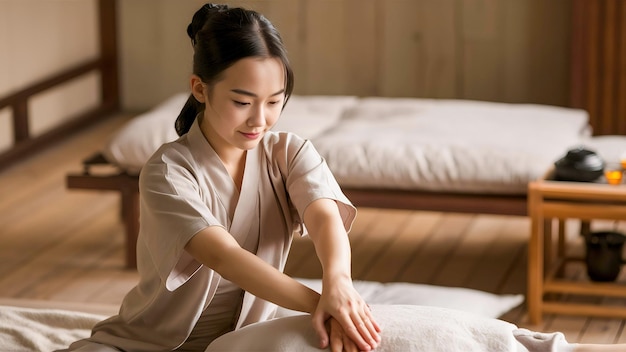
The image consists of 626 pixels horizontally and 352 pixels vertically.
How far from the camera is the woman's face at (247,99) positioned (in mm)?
1694

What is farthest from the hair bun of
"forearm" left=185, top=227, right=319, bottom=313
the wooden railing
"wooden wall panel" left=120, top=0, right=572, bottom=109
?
"wooden wall panel" left=120, top=0, right=572, bottom=109

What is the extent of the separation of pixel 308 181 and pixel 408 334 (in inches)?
13.2

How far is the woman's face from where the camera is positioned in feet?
5.56

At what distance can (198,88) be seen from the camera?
1.79 metres

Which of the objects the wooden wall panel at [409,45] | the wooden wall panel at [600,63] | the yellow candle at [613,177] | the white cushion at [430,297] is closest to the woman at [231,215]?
the white cushion at [430,297]

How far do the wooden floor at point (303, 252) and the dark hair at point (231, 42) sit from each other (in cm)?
152

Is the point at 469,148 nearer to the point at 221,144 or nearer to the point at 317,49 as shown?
the point at 221,144

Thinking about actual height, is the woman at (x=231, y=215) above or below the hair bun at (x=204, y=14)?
below

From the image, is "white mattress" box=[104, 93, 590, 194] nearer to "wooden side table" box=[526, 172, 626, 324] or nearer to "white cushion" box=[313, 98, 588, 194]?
"white cushion" box=[313, 98, 588, 194]

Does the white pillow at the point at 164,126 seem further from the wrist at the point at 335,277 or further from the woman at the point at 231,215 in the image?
the wrist at the point at 335,277

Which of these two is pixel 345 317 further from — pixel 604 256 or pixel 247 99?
pixel 604 256

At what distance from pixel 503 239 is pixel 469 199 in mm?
643

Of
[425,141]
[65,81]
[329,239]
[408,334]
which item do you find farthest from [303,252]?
[65,81]

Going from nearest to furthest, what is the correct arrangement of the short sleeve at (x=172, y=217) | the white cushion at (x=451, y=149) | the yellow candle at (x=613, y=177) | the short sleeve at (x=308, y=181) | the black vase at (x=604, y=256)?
the short sleeve at (x=172, y=217) → the short sleeve at (x=308, y=181) → the yellow candle at (x=613, y=177) → the black vase at (x=604, y=256) → the white cushion at (x=451, y=149)
